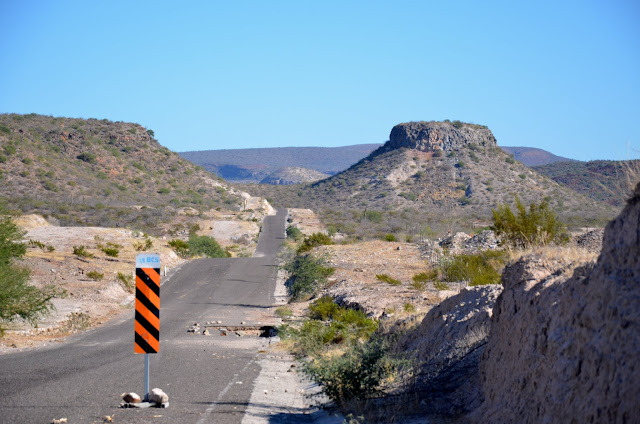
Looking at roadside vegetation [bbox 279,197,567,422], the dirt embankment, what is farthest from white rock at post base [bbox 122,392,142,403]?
the dirt embankment

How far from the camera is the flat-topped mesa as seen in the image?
11306cm

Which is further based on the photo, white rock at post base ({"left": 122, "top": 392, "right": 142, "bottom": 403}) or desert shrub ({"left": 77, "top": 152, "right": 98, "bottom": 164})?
desert shrub ({"left": 77, "top": 152, "right": 98, "bottom": 164})

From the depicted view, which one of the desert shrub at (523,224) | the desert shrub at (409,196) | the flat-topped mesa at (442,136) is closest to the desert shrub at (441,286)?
the desert shrub at (523,224)

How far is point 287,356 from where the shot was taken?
15141 mm

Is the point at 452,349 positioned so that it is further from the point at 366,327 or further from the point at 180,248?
the point at 180,248

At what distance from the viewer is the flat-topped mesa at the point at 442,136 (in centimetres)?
11306

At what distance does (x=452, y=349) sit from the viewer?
32.6 ft

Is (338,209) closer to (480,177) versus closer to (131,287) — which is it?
(480,177)

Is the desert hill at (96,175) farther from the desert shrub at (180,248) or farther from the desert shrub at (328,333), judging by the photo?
the desert shrub at (328,333)

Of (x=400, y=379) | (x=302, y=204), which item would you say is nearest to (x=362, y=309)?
(x=400, y=379)

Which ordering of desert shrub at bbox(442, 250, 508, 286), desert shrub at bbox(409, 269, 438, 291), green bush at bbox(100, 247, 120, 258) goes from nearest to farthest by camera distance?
desert shrub at bbox(442, 250, 508, 286)
desert shrub at bbox(409, 269, 438, 291)
green bush at bbox(100, 247, 120, 258)

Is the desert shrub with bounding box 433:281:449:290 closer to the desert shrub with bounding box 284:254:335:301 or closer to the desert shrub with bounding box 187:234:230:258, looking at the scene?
the desert shrub with bounding box 284:254:335:301

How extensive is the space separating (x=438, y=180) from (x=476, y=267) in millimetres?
81614

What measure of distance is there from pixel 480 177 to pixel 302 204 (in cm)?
3413
